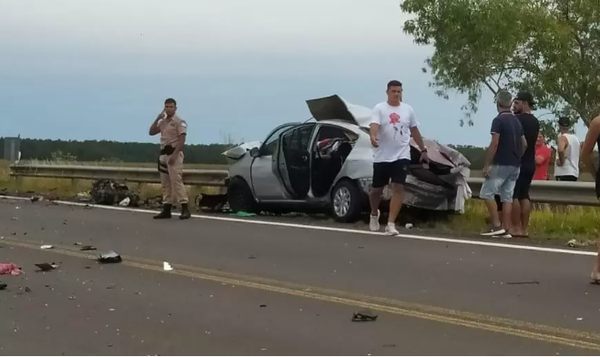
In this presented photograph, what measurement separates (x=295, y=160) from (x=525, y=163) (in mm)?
3685

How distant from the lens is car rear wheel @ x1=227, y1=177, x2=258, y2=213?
51.2 ft

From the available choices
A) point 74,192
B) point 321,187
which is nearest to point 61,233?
point 321,187

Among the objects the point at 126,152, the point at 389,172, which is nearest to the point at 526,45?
the point at 126,152

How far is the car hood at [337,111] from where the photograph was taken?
14515mm

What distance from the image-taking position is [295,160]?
14.8m

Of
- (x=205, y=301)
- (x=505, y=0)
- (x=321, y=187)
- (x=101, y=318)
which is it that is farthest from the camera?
(x=505, y=0)

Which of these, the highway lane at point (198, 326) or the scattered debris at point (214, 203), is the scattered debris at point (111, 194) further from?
the highway lane at point (198, 326)

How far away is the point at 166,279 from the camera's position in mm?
8812

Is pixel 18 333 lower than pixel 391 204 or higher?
lower

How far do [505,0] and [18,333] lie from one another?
2811 cm

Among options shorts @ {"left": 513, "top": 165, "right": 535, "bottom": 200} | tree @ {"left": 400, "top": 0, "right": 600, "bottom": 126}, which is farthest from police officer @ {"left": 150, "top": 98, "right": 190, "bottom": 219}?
tree @ {"left": 400, "top": 0, "right": 600, "bottom": 126}

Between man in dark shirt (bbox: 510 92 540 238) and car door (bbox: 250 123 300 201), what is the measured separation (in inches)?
151

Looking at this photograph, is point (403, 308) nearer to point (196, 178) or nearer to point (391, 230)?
point (391, 230)

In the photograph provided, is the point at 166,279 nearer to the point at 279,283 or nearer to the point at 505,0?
the point at 279,283
